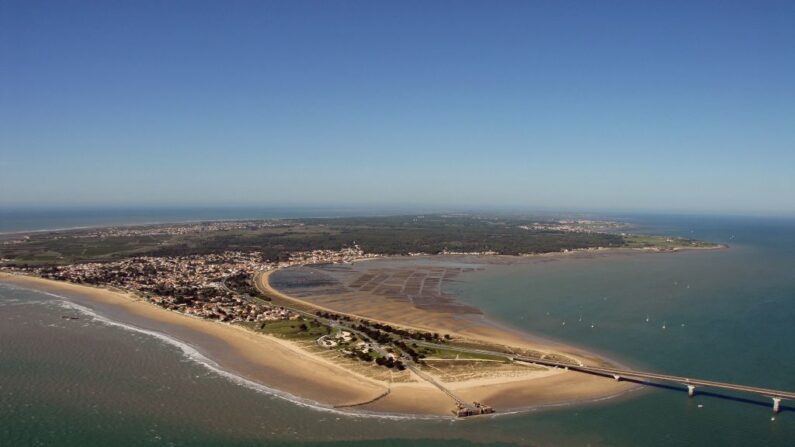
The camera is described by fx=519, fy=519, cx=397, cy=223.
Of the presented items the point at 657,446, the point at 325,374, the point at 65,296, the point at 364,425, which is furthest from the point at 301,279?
the point at 657,446

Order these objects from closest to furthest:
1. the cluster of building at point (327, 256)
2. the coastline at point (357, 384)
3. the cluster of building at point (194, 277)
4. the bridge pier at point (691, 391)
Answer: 1. the coastline at point (357, 384)
2. the bridge pier at point (691, 391)
3. the cluster of building at point (194, 277)
4. the cluster of building at point (327, 256)

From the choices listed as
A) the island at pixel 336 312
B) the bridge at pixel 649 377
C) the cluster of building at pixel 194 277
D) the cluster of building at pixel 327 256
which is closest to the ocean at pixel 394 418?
the bridge at pixel 649 377

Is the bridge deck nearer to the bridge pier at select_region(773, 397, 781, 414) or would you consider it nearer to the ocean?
the bridge pier at select_region(773, 397, 781, 414)

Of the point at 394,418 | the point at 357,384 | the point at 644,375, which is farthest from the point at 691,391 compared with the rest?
the point at 357,384

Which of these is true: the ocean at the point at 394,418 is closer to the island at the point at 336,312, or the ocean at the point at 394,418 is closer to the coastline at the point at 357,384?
the coastline at the point at 357,384

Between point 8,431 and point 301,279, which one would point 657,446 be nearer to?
point 8,431

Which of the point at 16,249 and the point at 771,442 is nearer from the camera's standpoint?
the point at 771,442

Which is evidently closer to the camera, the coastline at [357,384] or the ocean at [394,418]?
the ocean at [394,418]
